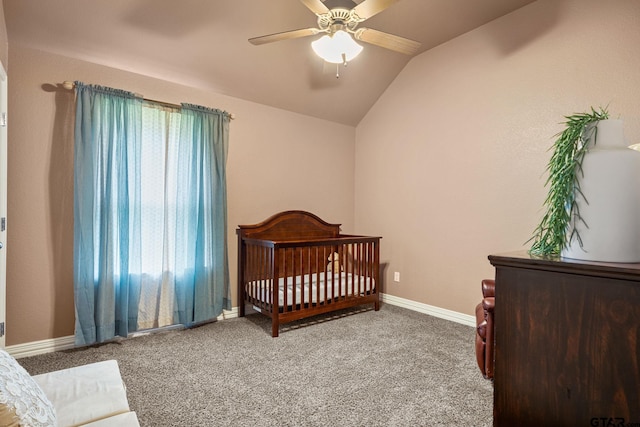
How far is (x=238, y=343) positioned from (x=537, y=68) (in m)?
3.51

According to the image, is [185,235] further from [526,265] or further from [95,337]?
[526,265]

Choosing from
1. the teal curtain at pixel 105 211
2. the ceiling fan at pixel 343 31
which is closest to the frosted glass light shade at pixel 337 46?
the ceiling fan at pixel 343 31

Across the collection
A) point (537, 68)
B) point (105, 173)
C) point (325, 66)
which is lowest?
point (105, 173)

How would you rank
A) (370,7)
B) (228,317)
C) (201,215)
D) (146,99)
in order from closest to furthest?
(370,7) → (146,99) → (201,215) → (228,317)

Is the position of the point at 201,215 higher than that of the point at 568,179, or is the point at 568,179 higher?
the point at 568,179

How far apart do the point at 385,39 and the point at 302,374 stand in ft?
7.76

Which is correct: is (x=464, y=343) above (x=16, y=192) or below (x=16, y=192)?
below

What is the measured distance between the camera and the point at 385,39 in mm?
2252

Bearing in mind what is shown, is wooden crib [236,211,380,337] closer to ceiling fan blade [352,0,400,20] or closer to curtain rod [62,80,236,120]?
curtain rod [62,80,236,120]

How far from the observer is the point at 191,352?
261cm

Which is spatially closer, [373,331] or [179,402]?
[179,402]

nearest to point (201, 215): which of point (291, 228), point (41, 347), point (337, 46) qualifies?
point (291, 228)

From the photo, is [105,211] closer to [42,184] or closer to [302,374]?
[42,184]

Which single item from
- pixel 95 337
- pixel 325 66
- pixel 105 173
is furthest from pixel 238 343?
pixel 325 66
